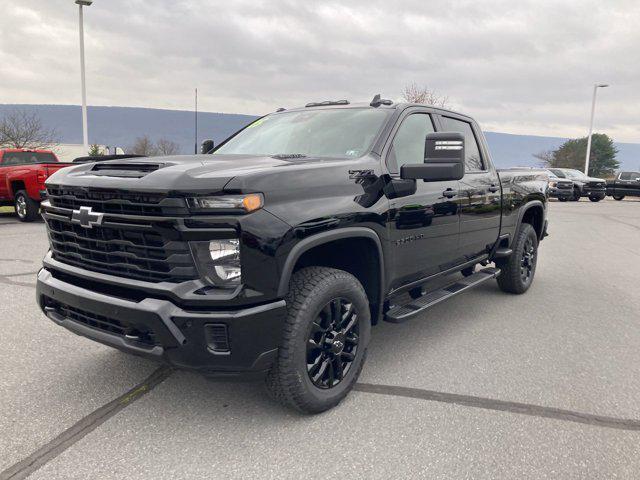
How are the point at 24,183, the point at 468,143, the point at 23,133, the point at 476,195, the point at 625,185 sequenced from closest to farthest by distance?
the point at 476,195
the point at 468,143
the point at 24,183
the point at 625,185
the point at 23,133

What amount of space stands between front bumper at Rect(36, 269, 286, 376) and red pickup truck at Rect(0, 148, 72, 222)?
Answer: 9333mm

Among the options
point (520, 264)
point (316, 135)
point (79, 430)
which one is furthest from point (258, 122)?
point (520, 264)

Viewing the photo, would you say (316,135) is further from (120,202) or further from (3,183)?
(3,183)

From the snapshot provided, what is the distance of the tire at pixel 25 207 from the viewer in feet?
38.5

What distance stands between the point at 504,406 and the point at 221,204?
210 cm

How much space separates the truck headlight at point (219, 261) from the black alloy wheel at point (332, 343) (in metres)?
0.60

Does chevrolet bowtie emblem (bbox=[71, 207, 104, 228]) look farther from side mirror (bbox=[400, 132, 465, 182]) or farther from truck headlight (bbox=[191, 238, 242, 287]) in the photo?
side mirror (bbox=[400, 132, 465, 182])

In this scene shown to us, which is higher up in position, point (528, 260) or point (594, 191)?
point (528, 260)

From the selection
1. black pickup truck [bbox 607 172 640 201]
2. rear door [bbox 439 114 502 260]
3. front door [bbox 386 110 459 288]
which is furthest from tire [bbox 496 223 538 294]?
black pickup truck [bbox 607 172 640 201]

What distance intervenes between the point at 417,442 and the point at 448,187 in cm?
209

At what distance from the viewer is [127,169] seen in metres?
2.88

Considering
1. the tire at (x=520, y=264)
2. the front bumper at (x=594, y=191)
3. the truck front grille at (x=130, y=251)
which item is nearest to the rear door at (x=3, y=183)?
the truck front grille at (x=130, y=251)

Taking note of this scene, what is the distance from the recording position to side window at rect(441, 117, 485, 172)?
4597 millimetres

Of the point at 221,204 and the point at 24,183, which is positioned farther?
the point at 24,183
